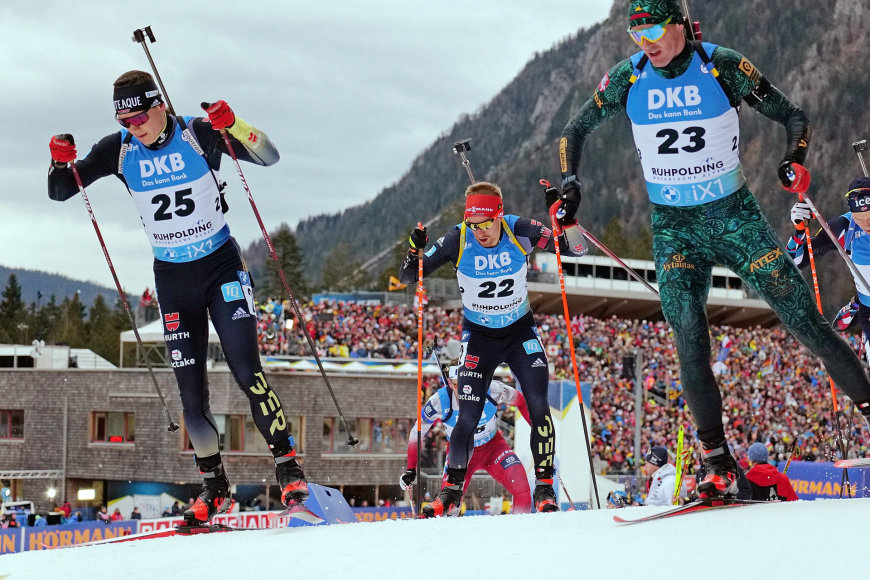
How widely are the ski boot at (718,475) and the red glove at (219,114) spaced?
3121 mm

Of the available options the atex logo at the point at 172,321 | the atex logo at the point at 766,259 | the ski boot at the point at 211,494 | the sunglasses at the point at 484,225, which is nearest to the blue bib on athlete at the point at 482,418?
the sunglasses at the point at 484,225

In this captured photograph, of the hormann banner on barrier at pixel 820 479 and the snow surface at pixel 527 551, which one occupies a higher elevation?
the snow surface at pixel 527 551

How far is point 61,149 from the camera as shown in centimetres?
615

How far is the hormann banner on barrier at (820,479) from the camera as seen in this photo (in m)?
11.5

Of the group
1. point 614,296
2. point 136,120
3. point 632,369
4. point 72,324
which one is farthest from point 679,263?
point 72,324

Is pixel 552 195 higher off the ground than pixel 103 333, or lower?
lower

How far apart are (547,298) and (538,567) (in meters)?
50.3

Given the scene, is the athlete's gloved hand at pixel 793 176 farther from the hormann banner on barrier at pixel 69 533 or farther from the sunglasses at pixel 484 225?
the hormann banner on barrier at pixel 69 533

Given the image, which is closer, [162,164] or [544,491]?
[162,164]

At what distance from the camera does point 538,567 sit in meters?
3.76

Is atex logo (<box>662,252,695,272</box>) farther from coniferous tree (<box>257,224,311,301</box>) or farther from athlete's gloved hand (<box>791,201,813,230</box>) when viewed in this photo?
coniferous tree (<box>257,224,311,301</box>)

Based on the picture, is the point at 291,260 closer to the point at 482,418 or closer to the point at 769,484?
the point at 482,418

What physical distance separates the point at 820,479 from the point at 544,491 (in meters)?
6.28

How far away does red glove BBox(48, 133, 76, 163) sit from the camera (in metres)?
6.14
